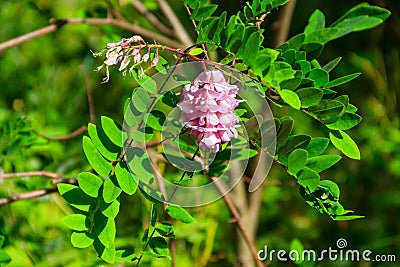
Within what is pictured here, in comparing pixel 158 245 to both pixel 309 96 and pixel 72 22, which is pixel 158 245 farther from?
pixel 72 22

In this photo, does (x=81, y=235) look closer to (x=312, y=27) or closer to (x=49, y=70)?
(x=312, y=27)

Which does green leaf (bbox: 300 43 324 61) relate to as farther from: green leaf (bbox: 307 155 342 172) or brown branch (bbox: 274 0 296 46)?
brown branch (bbox: 274 0 296 46)

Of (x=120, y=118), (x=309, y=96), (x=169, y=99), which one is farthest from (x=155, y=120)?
(x=120, y=118)

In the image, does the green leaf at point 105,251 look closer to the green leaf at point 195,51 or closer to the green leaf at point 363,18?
the green leaf at point 195,51

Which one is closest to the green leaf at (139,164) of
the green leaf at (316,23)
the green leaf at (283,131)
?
the green leaf at (283,131)

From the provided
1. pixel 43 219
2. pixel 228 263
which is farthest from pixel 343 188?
pixel 43 219

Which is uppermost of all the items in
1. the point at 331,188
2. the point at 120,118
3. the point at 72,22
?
the point at 72,22

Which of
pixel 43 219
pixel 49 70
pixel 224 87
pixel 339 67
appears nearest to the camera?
pixel 224 87
